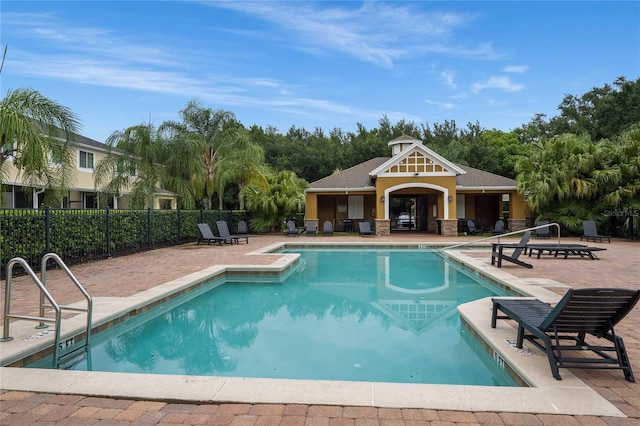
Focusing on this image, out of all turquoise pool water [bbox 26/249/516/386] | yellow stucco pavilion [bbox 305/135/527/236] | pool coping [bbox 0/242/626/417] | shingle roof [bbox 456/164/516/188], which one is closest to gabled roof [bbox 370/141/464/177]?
yellow stucco pavilion [bbox 305/135/527/236]

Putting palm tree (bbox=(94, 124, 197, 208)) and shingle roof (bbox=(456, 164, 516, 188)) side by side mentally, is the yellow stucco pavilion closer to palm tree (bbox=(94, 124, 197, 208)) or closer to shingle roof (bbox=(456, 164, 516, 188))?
shingle roof (bbox=(456, 164, 516, 188))

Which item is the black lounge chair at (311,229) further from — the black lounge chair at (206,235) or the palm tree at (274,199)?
the black lounge chair at (206,235)

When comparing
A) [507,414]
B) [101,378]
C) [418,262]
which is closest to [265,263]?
[418,262]

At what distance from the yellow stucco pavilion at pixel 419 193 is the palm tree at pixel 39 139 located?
15.9 m

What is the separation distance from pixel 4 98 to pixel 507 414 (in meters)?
10.4

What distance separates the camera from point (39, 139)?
834 cm

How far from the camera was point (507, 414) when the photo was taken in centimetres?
301

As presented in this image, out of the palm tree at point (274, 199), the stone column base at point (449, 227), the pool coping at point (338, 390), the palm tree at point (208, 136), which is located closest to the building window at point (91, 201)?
the palm tree at point (208, 136)

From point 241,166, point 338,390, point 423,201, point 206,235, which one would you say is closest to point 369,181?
point 423,201

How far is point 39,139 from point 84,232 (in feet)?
13.1

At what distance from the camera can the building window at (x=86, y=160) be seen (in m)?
24.1

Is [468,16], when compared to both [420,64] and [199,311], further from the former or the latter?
[199,311]

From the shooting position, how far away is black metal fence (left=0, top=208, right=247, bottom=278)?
30.2 ft

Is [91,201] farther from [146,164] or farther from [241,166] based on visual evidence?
[241,166]
